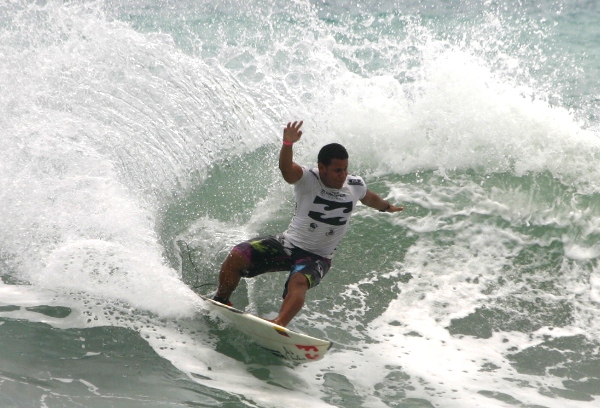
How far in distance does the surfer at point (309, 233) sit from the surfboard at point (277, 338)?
0.31m

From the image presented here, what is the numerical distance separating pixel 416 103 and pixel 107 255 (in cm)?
445

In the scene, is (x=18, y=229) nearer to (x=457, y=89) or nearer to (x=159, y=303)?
(x=159, y=303)

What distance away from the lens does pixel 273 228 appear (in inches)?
294

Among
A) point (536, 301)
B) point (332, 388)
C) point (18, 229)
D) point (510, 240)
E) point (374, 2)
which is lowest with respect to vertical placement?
point (332, 388)

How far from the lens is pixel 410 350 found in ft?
18.6

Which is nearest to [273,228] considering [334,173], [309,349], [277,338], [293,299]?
[334,173]

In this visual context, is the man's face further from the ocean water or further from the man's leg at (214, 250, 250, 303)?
the ocean water

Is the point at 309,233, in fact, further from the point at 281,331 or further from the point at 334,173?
the point at 281,331

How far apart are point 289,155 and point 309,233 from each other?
28.7 inches

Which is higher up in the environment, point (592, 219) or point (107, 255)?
point (592, 219)

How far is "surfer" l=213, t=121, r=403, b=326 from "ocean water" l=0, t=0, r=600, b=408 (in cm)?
52

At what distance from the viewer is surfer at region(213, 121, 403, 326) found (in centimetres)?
543

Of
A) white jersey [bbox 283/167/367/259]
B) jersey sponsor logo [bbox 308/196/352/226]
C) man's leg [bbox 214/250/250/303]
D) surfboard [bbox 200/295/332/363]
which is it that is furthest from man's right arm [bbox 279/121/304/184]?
surfboard [bbox 200/295/332/363]

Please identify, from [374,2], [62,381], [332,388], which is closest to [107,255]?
[62,381]
